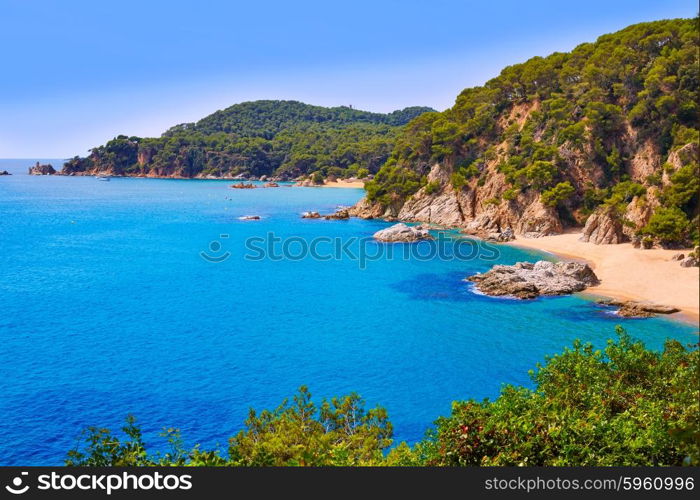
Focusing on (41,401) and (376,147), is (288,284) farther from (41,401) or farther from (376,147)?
(376,147)

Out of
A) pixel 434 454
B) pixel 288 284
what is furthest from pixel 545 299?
pixel 434 454

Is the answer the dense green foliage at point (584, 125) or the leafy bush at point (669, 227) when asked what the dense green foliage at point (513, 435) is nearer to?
the leafy bush at point (669, 227)

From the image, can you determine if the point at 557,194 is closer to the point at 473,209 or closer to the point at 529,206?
the point at 529,206

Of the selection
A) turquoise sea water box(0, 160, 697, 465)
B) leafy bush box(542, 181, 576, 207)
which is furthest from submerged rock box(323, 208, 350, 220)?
leafy bush box(542, 181, 576, 207)

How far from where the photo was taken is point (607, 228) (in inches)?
2547

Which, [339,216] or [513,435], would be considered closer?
[513,435]

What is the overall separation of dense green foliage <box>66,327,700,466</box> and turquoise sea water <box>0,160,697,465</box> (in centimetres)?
899

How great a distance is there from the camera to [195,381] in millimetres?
31609

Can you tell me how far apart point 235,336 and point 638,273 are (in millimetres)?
38470

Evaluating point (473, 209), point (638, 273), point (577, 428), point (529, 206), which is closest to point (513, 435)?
point (577, 428)

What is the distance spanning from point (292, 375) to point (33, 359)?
54.1 ft

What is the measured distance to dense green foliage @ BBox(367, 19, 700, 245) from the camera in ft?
229

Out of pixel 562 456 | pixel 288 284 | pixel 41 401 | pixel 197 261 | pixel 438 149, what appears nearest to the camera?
pixel 562 456

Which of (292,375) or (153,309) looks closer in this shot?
(292,375)
